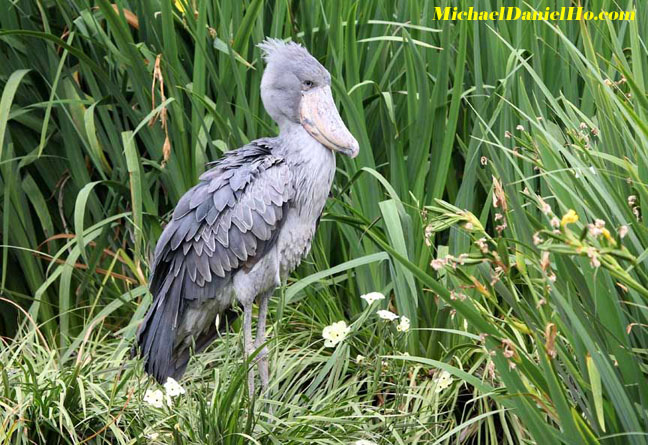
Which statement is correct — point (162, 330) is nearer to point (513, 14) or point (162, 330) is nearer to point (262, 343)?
point (262, 343)

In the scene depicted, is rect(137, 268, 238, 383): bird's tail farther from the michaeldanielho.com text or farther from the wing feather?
the michaeldanielho.com text

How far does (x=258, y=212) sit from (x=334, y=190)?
61 centimetres

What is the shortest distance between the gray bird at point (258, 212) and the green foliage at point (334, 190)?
0.16 m

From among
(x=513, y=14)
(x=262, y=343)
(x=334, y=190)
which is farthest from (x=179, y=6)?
(x=262, y=343)

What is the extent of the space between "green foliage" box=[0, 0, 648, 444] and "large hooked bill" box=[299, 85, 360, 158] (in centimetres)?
17

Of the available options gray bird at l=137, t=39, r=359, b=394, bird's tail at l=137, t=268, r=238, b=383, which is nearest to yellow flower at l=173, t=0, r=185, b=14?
gray bird at l=137, t=39, r=359, b=394

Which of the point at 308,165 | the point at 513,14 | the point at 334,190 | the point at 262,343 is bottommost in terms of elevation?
the point at 262,343

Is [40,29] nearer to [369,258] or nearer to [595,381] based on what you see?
[369,258]

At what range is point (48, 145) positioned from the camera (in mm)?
3875

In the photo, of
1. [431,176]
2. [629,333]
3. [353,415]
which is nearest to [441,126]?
[431,176]

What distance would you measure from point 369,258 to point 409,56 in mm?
692

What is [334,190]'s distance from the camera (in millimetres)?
3512

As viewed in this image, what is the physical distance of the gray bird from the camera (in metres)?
2.97

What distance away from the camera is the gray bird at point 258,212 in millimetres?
2969
